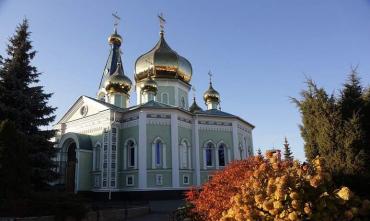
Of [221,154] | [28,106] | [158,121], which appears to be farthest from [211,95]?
[28,106]

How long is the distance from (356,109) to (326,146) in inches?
52.7

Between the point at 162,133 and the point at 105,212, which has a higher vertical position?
the point at 162,133

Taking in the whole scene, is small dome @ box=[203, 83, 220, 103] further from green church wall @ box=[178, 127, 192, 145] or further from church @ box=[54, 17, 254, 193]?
green church wall @ box=[178, 127, 192, 145]

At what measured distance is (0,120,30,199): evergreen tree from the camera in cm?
1151

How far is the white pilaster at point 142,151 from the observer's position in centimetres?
2069

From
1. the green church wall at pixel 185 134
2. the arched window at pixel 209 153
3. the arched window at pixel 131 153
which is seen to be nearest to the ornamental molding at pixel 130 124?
the arched window at pixel 131 153

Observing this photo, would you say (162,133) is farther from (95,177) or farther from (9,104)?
(9,104)

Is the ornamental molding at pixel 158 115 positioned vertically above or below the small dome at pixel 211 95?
below

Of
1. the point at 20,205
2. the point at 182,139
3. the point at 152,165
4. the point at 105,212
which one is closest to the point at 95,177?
the point at 152,165

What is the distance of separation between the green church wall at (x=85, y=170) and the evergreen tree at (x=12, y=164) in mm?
10191

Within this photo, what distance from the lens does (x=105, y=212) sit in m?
12.9

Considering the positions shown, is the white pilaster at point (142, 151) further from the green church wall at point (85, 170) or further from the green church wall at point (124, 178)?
the green church wall at point (85, 170)

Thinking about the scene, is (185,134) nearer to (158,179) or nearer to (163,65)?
(158,179)

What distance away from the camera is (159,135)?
21922 millimetres
